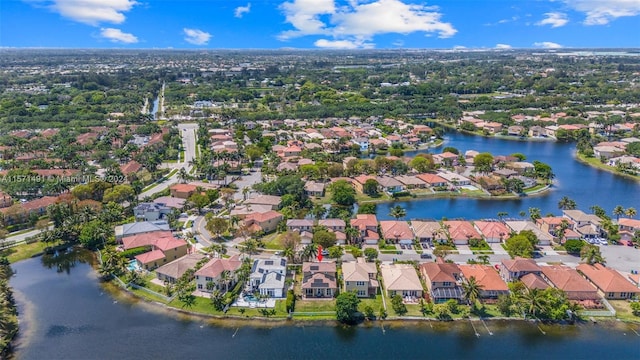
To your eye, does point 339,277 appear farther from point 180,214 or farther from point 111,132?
point 111,132

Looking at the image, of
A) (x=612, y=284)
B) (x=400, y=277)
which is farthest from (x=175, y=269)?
(x=612, y=284)

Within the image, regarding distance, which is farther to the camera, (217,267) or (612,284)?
(217,267)

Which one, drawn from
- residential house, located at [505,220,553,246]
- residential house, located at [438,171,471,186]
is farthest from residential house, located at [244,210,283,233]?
residential house, located at [438,171,471,186]

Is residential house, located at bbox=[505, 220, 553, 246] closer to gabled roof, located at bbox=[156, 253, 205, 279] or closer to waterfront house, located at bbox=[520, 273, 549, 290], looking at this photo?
waterfront house, located at bbox=[520, 273, 549, 290]

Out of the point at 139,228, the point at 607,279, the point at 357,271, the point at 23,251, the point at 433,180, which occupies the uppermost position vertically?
the point at 433,180

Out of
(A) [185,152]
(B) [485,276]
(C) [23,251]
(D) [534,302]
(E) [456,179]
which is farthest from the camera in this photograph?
(A) [185,152]

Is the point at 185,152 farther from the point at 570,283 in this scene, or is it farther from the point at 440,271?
the point at 570,283

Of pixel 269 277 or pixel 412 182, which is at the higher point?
pixel 412 182
